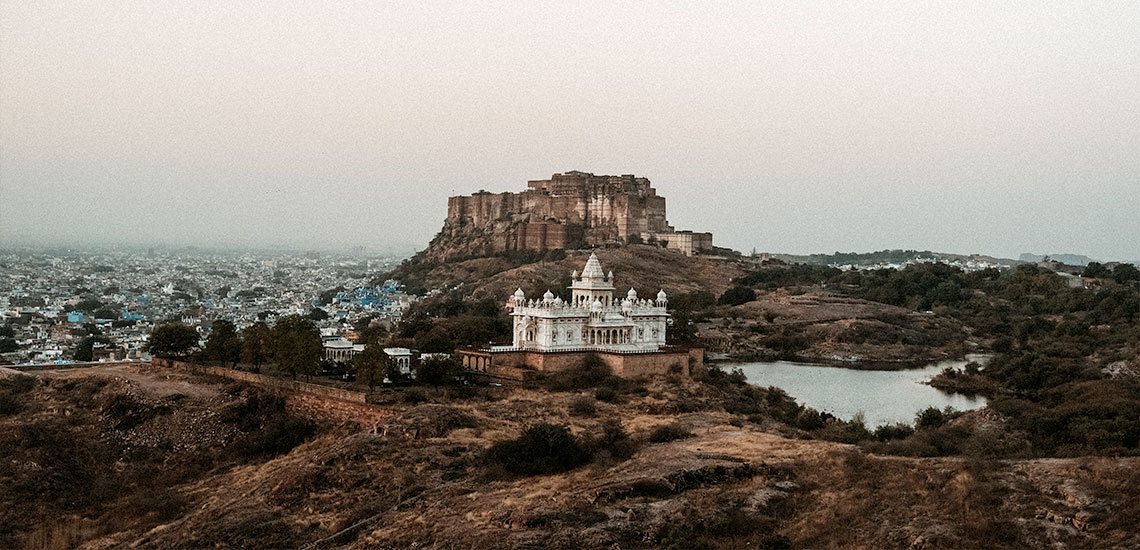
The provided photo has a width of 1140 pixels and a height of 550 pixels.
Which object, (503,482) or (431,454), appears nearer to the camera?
(503,482)

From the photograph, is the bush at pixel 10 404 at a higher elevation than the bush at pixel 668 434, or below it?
below

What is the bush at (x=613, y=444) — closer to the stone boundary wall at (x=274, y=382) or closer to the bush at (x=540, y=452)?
the bush at (x=540, y=452)

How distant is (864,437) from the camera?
25.0m

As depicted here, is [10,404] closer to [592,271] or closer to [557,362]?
[557,362]

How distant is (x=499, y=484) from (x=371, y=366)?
22.4 ft

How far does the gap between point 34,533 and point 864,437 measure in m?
16.2

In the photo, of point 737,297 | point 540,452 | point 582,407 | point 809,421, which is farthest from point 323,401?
point 737,297

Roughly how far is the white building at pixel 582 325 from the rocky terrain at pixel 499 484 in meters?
2.18

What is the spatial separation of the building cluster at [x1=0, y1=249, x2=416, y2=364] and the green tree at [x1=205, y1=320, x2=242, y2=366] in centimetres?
254

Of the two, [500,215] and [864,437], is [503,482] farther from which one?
[500,215]

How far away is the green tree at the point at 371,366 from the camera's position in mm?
26297

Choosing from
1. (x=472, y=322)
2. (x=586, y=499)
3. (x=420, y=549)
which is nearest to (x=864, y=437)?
(x=586, y=499)

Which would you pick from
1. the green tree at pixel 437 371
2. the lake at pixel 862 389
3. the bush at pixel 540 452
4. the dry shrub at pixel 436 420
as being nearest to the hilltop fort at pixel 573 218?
the lake at pixel 862 389

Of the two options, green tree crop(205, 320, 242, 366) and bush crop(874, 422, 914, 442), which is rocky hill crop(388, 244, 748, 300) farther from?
bush crop(874, 422, 914, 442)
